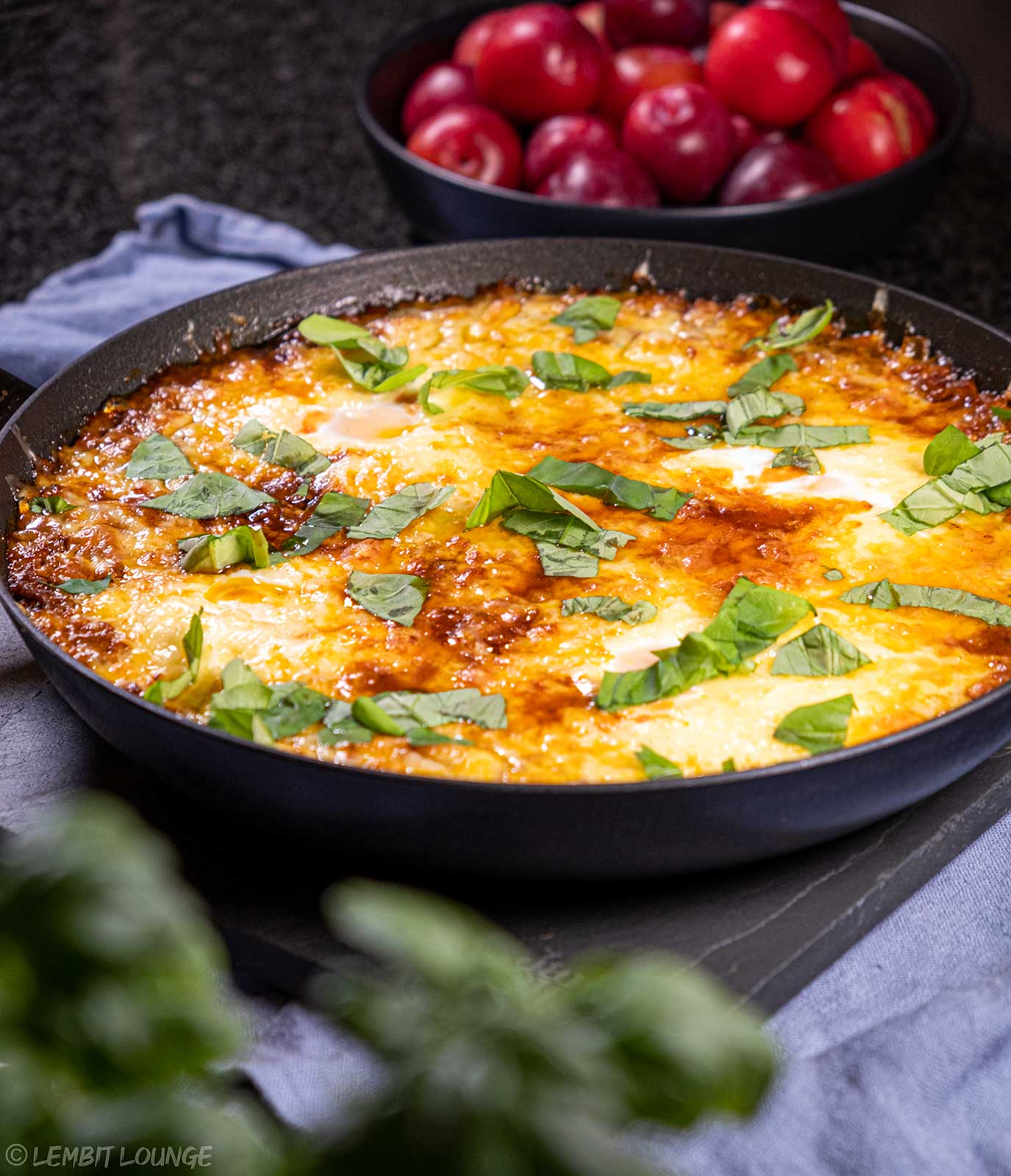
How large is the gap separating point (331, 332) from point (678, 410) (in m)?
0.55

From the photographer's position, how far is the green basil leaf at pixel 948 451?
1.70 m

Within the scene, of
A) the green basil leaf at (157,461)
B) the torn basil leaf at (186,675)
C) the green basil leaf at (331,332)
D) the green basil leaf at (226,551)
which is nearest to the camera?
the torn basil leaf at (186,675)

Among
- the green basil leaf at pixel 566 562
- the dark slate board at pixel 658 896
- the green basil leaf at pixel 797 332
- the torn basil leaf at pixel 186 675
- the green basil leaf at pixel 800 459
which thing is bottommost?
the dark slate board at pixel 658 896

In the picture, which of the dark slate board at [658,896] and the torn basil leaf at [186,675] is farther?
the torn basil leaf at [186,675]

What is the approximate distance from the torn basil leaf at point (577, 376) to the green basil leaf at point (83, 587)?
751 mm

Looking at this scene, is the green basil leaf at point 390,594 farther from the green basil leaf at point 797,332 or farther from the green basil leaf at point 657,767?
the green basil leaf at point 797,332

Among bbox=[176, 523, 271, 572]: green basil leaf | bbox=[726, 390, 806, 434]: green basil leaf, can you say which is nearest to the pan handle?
bbox=[176, 523, 271, 572]: green basil leaf

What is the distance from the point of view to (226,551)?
1.59 meters

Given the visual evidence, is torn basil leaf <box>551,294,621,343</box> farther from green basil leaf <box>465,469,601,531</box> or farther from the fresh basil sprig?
green basil leaf <box>465,469,601,531</box>

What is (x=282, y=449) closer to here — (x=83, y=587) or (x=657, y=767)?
(x=83, y=587)

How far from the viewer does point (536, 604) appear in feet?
5.00

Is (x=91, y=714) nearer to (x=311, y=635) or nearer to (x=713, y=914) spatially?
(x=311, y=635)

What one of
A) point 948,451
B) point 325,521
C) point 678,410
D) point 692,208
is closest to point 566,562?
point 325,521

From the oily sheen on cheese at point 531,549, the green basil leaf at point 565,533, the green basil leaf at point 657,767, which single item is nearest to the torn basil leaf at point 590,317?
the oily sheen on cheese at point 531,549
